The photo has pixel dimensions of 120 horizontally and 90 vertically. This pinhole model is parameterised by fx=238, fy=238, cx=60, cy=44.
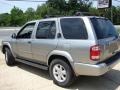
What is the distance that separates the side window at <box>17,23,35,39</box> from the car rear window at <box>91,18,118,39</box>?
2.18 meters

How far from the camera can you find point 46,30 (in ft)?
21.6

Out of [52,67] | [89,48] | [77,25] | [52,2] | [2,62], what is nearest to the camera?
[89,48]

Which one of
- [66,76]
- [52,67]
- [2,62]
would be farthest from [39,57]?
[2,62]

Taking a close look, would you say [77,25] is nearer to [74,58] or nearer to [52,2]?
[74,58]

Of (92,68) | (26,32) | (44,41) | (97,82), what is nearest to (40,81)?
(44,41)

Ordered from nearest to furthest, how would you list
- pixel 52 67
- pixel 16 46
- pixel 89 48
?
pixel 89 48 → pixel 52 67 → pixel 16 46

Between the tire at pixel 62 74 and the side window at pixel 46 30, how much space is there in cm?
73

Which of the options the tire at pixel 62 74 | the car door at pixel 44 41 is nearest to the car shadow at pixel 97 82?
the tire at pixel 62 74

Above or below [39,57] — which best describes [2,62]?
below

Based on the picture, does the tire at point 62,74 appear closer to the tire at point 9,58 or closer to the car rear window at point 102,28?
the car rear window at point 102,28

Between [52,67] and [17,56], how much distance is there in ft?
6.75

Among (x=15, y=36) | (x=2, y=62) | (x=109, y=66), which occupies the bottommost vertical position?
(x=2, y=62)

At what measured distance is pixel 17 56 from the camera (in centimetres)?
798

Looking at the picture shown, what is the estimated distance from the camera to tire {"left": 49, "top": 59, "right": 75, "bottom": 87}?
5926 mm
